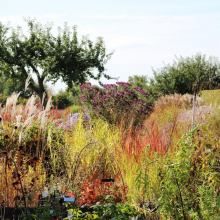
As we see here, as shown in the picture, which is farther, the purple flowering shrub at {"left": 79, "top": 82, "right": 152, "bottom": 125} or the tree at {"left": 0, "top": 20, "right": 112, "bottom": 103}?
the tree at {"left": 0, "top": 20, "right": 112, "bottom": 103}

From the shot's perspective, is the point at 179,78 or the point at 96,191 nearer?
the point at 96,191

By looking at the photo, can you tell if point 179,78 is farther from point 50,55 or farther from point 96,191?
point 96,191

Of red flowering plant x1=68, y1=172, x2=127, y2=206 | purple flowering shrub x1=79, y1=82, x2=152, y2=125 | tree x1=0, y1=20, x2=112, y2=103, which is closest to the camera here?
red flowering plant x1=68, y1=172, x2=127, y2=206

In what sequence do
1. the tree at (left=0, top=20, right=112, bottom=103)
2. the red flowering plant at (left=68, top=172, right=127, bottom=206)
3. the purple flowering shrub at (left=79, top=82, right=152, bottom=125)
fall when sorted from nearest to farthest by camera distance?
the red flowering plant at (left=68, top=172, right=127, bottom=206), the purple flowering shrub at (left=79, top=82, right=152, bottom=125), the tree at (left=0, top=20, right=112, bottom=103)

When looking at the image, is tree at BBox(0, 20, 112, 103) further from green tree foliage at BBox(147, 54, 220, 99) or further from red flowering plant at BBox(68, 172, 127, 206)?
red flowering plant at BBox(68, 172, 127, 206)

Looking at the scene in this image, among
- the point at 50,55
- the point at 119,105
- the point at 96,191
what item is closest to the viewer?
the point at 96,191

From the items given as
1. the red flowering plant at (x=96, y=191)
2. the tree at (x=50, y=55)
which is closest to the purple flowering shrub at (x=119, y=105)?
the red flowering plant at (x=96, y=191)

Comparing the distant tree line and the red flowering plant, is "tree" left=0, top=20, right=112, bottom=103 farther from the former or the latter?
the red flowering plant

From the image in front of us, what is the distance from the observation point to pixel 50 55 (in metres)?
19.7

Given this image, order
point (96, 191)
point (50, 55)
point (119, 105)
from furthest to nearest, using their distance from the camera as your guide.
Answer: point (50, 55) < point (119, 105) < point (96, 191)

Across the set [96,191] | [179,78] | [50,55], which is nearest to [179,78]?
[179,78]

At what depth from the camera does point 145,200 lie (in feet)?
11.7

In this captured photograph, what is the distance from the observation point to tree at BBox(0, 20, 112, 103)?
1947 centimetres

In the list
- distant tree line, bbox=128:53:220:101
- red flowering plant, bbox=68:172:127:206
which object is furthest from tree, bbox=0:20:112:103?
red flowering plant, bbox=68:172:127:206
